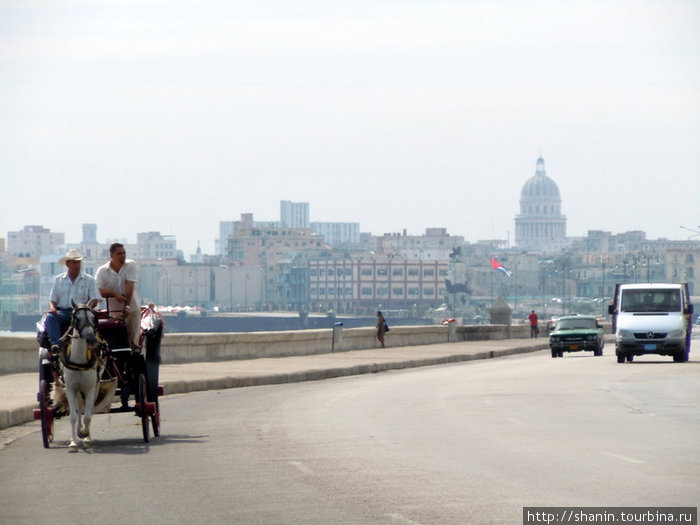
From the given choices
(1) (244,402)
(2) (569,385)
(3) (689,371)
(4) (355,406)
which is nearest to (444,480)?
(4) (355,406)

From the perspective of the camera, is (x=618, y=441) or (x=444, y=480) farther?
(x=618, y=441)

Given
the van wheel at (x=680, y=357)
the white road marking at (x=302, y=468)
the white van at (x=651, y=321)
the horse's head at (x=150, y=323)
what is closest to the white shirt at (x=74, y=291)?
the horse's head at (x=150, y=323)

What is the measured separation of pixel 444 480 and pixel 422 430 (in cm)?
566

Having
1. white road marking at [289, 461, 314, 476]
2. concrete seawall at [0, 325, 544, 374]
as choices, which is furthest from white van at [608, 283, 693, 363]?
white road marking at [289, 461, 314, 476]

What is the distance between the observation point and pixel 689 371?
121 ft

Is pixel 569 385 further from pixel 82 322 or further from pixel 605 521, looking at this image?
pixel 605 521

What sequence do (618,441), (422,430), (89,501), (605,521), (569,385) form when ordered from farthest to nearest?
(569,385)
(422,430)
(618,441)
(89,501)
(605,521)

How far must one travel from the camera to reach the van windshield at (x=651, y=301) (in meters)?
44.2

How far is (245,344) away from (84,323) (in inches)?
1008

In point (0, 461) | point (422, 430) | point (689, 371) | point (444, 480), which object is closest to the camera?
point (444, 480)

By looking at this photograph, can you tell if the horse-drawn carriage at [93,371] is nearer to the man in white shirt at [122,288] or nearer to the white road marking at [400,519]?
the man in white shirt at [122,288]

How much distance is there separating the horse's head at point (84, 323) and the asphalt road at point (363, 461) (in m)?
1.17

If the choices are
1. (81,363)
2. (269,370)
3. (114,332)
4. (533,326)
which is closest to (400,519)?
(81,363)

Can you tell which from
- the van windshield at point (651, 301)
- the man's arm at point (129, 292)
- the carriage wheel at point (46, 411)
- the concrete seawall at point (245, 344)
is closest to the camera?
the carriage wheel at point (46, 411)
